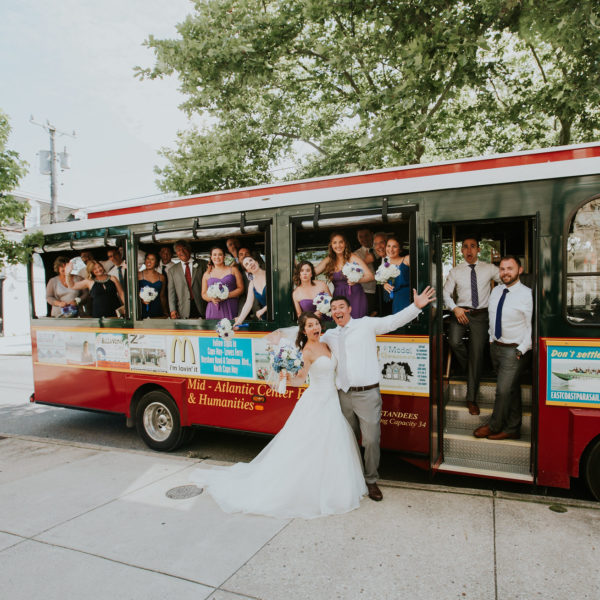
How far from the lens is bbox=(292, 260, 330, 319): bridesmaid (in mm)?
4902

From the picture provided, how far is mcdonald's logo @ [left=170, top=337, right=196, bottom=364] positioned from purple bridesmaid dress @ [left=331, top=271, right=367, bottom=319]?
1949 millimetres

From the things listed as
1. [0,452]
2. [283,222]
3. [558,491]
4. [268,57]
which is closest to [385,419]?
[558,491]

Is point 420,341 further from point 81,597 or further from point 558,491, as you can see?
point 81,597

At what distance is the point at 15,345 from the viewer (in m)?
20.0

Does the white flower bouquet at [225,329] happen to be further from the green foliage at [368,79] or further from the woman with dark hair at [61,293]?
the green foliage at [368,79]

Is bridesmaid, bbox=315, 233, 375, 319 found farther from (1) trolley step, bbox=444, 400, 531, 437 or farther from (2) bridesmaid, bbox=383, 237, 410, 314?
(1) trolley step, bbox=444, 400, 531, 437

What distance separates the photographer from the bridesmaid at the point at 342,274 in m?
4.85

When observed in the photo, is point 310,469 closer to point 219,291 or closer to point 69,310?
point 219,291

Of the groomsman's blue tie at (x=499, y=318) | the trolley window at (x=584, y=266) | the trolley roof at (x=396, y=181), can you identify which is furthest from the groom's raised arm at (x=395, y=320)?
the trolley window at (x=584, y=266)

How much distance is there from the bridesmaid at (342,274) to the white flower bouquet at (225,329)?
1231mm

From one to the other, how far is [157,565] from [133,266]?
3.73 metres

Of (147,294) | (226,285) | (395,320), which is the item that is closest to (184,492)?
(226,285)

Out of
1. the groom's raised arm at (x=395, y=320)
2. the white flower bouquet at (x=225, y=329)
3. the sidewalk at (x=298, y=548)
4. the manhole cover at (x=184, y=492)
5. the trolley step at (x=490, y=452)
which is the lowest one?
the manhole cover at (x=184, y=492)

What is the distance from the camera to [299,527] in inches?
151
